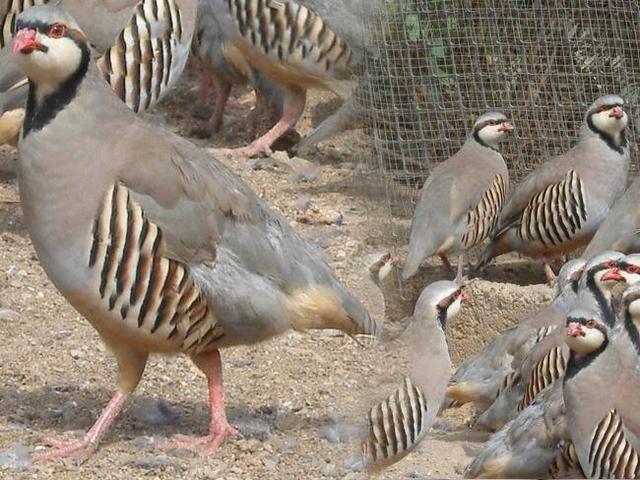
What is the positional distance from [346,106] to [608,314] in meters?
2.11

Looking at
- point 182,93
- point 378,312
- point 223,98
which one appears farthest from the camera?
point 182,93

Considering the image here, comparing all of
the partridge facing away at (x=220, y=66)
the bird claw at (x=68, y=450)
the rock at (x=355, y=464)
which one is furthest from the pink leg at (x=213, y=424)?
the partridge facing away at (x=220, y=66)

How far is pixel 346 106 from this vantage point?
887 centimetres

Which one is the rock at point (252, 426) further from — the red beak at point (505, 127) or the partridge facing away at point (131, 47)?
the red beak at point (505, 127)

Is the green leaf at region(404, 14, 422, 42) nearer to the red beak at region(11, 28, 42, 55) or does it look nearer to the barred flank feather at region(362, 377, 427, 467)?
the barred flank feather at region(362, 377, 427, 467)

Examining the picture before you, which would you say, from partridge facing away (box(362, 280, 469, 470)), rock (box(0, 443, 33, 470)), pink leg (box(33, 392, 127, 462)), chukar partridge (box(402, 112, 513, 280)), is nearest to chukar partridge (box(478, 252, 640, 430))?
partridge facing away (box(362, 280, 469, 470))

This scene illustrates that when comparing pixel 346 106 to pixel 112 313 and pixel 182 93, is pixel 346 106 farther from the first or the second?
pixel 112 313

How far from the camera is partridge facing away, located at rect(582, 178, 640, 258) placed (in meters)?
9.14

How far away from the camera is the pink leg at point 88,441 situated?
15.8 ft

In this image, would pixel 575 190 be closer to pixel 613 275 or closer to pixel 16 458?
pixel 613 275

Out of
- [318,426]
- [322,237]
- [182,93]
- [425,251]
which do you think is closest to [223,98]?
[182,93]

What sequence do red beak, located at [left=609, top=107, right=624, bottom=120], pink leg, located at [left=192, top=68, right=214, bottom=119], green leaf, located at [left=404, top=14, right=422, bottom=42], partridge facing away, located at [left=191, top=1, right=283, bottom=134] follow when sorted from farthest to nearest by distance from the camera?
pink leg, located at [left=192, top=68, right=214, bottom=119] < partridge facing away, located at [left=191, top=1, right=283, bottom=134] < red beak, located at [left=609, top=107, right=624, bottom=120] < green leaf, located at [left=404, top=14, right=422, bottom=42]

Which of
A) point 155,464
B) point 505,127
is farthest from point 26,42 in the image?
point 505,127

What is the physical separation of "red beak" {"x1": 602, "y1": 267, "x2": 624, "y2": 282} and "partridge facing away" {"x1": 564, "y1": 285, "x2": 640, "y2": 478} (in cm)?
99
